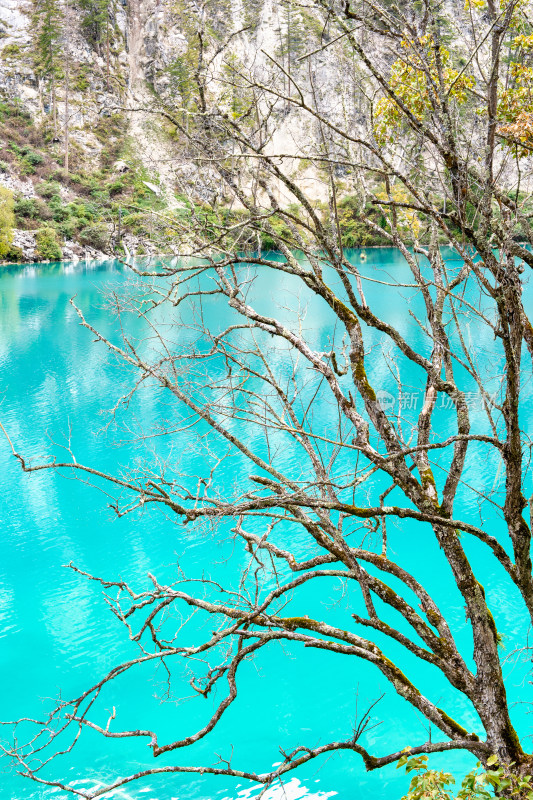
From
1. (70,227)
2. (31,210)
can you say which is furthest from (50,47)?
(70,227)

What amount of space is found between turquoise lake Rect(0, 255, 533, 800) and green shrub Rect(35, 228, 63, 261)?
3493cm

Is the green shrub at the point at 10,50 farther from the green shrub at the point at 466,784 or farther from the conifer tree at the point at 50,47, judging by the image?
the green shrub at the point at 466,784

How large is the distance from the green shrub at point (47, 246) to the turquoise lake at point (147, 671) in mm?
34930

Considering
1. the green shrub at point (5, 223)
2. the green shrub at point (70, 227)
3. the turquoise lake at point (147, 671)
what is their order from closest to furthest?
1. the turquoise lake at point (147, 671)
2. the green shrub at point (5, 223)
3. the green shrub at point (70, 227)

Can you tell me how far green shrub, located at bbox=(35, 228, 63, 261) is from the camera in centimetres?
4936

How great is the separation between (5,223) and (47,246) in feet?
13.3

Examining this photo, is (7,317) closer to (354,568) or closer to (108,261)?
(108,261)

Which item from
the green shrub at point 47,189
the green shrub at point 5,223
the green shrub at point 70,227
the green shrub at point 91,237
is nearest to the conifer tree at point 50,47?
the green shrub at point 47,189

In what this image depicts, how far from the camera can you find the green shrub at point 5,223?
149ft

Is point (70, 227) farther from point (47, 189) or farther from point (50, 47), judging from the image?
point (50, 47)

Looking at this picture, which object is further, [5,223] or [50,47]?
[50,47]

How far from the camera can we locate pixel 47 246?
49.4 meters

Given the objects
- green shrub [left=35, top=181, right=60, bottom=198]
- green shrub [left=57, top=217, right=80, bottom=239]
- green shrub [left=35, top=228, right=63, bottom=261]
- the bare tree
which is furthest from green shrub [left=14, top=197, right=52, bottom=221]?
the bare tree

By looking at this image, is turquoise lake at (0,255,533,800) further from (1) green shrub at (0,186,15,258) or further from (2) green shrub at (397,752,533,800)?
(1) green shrub at (0,186,15,258)
